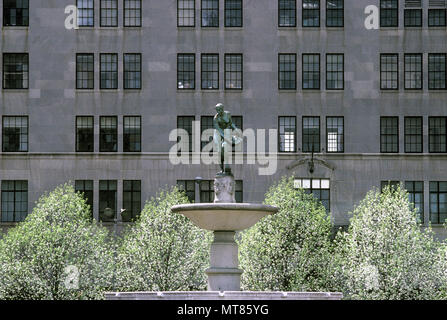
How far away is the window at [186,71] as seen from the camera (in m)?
67.0

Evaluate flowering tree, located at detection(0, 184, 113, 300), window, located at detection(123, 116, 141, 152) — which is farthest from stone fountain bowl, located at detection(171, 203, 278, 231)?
window, located at detection(123, 116, 141, 152)

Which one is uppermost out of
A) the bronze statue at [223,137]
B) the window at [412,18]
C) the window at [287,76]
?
the window at [412,18]

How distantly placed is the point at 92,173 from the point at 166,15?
35.3 feet

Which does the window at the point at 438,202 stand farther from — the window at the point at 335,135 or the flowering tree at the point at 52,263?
the flowering tree at the point at 52,263

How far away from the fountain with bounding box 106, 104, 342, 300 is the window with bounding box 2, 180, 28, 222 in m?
29.7

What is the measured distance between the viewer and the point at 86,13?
67.4 metres

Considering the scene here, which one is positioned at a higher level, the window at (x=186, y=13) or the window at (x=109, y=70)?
the window at (x=186, y=13)

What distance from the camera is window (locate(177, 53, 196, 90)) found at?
2638 inches

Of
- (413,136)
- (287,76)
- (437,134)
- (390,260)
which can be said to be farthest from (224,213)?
(437,134)

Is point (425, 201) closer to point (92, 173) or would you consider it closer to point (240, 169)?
point (240, 169)

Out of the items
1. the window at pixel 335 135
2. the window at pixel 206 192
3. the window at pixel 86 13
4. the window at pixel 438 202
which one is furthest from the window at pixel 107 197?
the window at pixel 438 202

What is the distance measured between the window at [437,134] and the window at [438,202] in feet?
7.17

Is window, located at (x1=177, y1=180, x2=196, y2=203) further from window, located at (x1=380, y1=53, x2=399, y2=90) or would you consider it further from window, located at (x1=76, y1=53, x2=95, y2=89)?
window, located at (x1=380, y1=53, x2=399, y2=90)

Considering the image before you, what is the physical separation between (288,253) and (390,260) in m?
5.04
